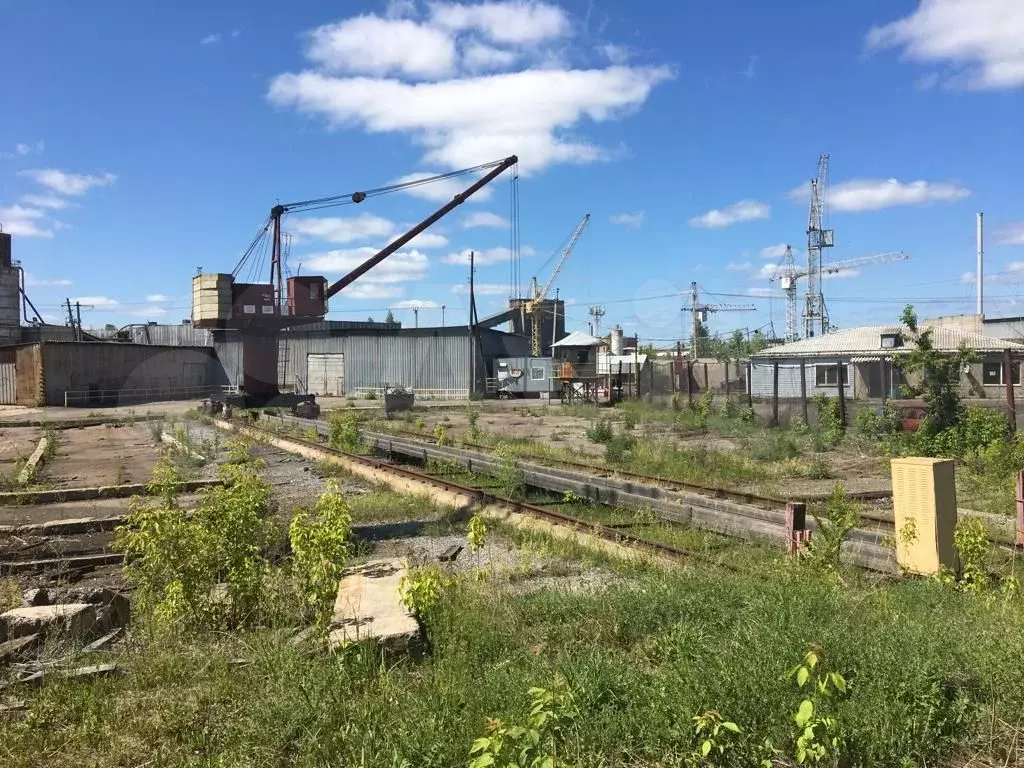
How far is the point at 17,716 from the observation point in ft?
12.8

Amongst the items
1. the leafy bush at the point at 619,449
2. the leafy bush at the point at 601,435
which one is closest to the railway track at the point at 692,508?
the leafy bush at the point at 619,449

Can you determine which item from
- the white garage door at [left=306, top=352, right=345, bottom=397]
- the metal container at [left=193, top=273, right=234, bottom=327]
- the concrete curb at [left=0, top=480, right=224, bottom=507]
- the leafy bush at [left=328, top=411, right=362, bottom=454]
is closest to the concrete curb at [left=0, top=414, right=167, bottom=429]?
the metal container at [left=193, top=273, right=234, bottom=327]

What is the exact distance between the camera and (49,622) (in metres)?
4.96

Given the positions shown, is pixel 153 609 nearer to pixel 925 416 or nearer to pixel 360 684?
pixel 360 684

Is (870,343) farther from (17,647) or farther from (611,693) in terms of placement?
(17,647)

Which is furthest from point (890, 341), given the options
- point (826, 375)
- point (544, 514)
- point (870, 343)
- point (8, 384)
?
point (8, 384)

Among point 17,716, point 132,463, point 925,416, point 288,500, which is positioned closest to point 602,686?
point 17,716

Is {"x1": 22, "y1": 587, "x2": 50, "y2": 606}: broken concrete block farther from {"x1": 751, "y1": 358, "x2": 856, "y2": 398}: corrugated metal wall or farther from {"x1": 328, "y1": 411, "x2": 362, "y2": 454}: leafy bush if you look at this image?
{"x1": 751, "y1": 358, "x2": 856, "y2": 398}: corrugated metal wall

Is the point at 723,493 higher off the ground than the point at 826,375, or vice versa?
the point at 826,375

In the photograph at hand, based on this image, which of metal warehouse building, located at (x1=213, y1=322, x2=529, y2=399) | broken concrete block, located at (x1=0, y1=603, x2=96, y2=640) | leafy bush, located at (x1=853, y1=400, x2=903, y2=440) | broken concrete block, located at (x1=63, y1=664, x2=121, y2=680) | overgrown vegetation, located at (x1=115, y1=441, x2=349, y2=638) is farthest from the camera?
metal warehouse building, located at (x1=213, y1=322, x2=529, y2=399)

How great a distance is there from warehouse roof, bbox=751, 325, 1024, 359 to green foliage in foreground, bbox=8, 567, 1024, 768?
25.9 m

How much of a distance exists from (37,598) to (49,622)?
3.77 feet

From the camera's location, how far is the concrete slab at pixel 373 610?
457cm

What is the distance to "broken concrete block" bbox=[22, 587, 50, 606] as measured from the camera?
585 cm
